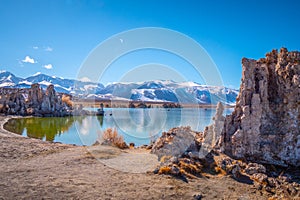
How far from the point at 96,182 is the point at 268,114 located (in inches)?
339

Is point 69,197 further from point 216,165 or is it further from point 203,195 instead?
point 216,165

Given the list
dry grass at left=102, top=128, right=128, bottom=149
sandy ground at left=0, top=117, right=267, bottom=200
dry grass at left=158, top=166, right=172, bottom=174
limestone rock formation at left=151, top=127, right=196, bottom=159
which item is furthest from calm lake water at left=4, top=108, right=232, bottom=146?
dry grass at left=158, top=166, right=172, bottom=174

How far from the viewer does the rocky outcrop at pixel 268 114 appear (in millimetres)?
10672

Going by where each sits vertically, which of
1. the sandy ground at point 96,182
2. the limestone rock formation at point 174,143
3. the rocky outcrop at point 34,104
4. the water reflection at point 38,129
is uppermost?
the rocky outcrop at point 34,104

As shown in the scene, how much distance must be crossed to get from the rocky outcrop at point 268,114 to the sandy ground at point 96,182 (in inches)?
108

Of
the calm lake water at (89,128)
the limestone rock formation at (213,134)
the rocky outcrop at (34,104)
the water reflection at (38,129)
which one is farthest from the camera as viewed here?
the rocky outcrop at (34,104)

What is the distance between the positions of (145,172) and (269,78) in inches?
321

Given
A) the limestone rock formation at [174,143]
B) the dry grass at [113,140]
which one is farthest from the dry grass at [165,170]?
the dry grass at [113,140]

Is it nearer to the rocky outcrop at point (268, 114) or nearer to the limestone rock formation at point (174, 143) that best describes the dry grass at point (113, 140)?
the limestone rock formation at point (174, 143)

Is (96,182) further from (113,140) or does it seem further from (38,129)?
(38,129)

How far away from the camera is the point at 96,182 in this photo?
7977 mm

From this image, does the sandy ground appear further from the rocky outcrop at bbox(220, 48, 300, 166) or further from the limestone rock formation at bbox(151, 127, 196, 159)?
the rocky outcrop at bbox(220, 48, 300, 166)

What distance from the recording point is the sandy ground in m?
6.98

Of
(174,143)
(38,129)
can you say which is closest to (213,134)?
(174,143)
